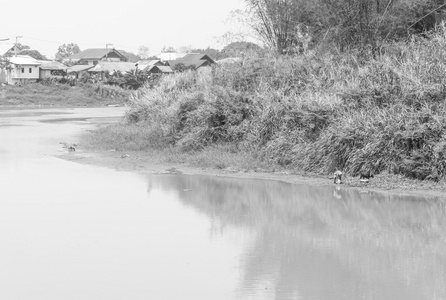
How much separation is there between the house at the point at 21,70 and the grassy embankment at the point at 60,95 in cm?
950

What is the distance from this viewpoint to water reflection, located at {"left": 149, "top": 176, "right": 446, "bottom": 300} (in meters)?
8.15

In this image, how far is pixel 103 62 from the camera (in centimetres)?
7606

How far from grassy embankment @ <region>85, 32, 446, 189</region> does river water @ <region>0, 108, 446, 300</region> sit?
113 centimetres

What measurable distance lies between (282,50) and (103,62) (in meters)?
53.8

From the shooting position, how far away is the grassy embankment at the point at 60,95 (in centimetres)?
5389

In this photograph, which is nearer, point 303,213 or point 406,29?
point 303,213

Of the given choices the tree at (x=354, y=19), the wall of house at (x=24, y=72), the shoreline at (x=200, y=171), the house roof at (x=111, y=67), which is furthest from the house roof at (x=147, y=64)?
the shoreline at (x=200, y=171)

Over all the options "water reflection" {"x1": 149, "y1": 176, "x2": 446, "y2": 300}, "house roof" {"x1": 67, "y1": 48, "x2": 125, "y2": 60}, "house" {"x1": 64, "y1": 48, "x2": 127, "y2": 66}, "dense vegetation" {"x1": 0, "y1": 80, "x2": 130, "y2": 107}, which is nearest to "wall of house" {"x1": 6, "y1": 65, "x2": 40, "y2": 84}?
"dense vegetation" {"x1": 0, "y1": 80, "x2": 130, "y2": 107}

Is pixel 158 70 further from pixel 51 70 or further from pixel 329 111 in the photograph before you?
pixel 329 111

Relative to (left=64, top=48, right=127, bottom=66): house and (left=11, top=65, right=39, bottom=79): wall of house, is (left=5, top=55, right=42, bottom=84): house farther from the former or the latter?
(left=64, top=48, right=127, bottom=66): house

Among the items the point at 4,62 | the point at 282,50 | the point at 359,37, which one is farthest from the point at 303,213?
the point at 4,62

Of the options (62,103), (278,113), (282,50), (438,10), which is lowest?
(62,103)

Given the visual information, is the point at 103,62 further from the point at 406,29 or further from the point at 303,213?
the point at 303,213

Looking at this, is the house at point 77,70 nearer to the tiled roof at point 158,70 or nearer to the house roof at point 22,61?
the house roof at point 22,61
